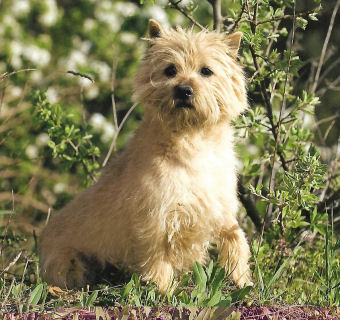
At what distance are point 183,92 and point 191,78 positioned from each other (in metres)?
0.12

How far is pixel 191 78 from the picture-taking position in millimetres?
3469

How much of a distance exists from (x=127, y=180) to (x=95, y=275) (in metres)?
0.74

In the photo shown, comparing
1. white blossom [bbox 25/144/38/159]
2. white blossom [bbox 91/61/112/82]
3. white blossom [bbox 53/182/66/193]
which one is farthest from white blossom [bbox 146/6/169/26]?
white blossom [bbox 53/182/66/193]

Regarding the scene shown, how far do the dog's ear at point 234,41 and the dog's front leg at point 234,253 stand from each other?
40.7 inches

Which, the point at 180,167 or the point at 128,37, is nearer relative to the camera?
the point at 180,167

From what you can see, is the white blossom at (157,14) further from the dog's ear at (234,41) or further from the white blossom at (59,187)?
the dog's ear at (234,41)

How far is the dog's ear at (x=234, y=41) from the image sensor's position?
3659 millimetres

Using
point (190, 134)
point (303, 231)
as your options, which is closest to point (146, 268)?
point (190, 134)

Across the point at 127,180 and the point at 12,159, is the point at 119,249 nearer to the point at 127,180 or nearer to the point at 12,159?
the point at 127,180

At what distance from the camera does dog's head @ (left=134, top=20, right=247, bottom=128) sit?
3.43 meters

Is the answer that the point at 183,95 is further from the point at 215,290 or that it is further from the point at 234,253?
the point at 215,290

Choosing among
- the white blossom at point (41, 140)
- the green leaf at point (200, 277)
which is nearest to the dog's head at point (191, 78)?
the green leaf at point (200, 277)

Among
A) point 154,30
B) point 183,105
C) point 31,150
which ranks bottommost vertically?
point 31,150

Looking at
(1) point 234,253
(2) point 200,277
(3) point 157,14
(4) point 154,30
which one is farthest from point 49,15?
(2) point 200,277
